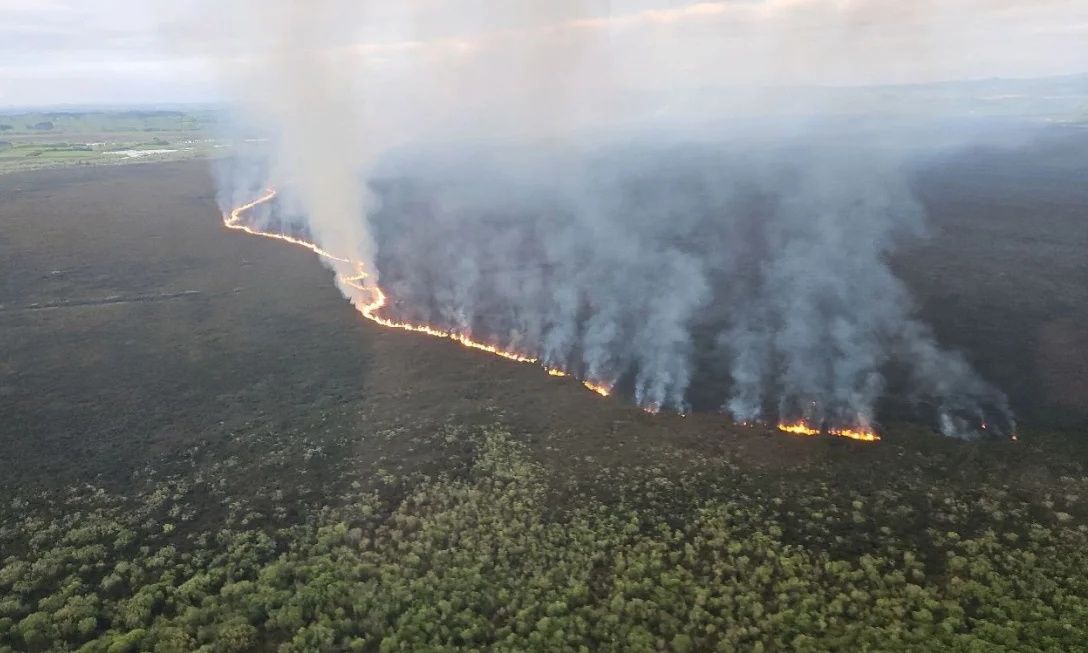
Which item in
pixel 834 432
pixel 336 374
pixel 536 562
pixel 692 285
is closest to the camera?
pixel 536 562

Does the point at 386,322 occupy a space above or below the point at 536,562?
above

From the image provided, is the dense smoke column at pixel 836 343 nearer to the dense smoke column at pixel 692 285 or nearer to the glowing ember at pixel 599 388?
the dense smoke column at pixel 692 285

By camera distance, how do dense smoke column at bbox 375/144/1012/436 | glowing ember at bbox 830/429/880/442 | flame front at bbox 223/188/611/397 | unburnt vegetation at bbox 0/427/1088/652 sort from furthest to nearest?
flame front at bbox 223/188/611/397 < dense smoke column at bbox 375/144/1012/436 < glowing ember at bbox 830/429/880/442 < unburnt vegetation at bbox 0/427/1088/652

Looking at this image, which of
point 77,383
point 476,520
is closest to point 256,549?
point 476,520

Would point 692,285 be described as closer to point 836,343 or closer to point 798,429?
point 836,343

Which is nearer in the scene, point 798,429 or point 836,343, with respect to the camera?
point 798,429

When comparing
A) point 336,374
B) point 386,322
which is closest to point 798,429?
point 336,374

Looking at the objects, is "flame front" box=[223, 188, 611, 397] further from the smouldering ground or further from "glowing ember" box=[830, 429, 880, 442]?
"glowing ember" box=[830, 429, 880, 442]

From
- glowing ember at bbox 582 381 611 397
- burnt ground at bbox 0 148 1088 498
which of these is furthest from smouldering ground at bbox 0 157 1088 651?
glowing ember at bbox 582 381 611 397
